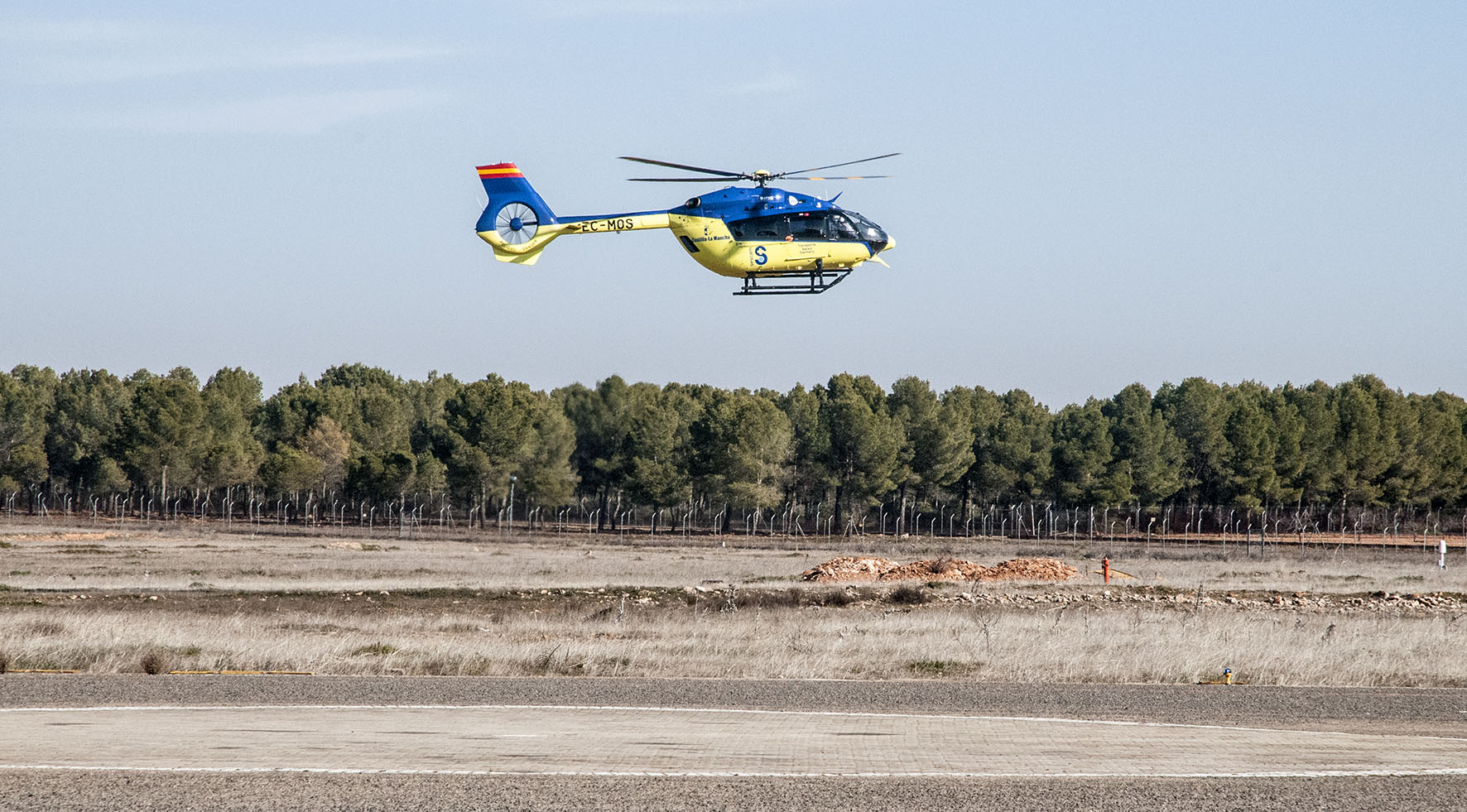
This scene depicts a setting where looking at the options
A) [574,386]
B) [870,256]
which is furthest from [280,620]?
[574,386]

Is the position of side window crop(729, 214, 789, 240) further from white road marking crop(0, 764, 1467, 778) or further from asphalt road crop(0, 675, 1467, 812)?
white road marking crop(0, 764, 1467, 778)

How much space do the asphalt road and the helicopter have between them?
1355cm

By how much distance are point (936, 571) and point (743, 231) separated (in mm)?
25091

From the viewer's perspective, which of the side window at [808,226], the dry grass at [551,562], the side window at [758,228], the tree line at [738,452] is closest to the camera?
the side window at [758,228]

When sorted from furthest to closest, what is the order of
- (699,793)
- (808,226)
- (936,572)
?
1. (936,572)
2. (808,226)
3. (699,793)

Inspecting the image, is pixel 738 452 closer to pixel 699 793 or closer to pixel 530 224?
pixel 530 224

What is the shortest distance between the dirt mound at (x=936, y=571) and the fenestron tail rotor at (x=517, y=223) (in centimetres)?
2161

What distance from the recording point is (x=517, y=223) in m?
34.7

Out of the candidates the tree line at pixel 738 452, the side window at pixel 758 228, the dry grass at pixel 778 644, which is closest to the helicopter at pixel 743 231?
the side window at pixel 758 228

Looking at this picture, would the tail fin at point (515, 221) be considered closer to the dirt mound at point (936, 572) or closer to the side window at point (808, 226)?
the side window at point (808, 226)

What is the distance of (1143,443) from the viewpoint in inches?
4537

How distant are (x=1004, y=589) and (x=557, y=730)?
31.0 metres

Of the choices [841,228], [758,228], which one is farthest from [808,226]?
[758,228]

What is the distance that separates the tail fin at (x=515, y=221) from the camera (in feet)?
113
